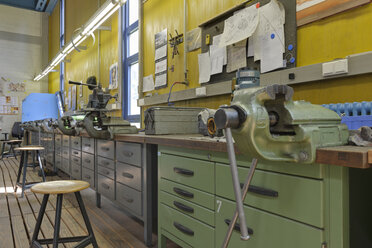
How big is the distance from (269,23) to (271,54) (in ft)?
0.75

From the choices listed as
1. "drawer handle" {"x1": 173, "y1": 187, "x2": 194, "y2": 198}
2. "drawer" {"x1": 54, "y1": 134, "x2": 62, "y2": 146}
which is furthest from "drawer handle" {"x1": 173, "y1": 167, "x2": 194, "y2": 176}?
"drawer" {"x1": 54, "y1": 134, "x2": 62, "y2": 146}

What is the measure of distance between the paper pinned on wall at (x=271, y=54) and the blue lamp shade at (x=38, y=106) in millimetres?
8221

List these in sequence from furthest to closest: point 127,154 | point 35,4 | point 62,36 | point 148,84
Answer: point 35,4, point 62,36, point 148,84, point 127,154

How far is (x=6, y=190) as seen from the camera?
155 inches

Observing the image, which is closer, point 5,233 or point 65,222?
point 5,233

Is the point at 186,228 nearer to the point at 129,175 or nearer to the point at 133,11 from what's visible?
the point at 129,175

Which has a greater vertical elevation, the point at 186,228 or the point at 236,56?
the point at 236,56

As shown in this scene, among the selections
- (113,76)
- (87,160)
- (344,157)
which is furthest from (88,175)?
(344,157)

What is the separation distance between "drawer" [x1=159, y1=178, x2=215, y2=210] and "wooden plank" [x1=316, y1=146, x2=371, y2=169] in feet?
2.26

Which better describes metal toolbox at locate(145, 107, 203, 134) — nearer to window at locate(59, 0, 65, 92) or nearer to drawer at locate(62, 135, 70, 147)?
drawer at locate(62, 135, 70, 147)

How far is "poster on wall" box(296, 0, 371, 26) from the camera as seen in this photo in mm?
1575

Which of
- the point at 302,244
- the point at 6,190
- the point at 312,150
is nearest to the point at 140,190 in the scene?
the point at 302,244

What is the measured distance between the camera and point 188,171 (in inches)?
63.7

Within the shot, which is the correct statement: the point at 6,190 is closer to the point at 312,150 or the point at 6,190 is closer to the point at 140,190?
the point at 140,190
